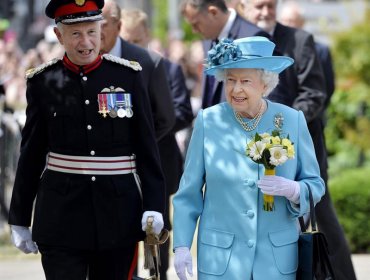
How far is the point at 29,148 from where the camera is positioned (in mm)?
5480

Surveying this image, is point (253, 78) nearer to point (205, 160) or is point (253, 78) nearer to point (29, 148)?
point (205, 160)

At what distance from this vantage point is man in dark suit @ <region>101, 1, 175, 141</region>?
670cm

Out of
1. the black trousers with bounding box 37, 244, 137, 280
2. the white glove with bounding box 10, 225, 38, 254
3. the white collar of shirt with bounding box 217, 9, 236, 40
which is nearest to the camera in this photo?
the black trousers with bounding box 37, 244, 137, 280

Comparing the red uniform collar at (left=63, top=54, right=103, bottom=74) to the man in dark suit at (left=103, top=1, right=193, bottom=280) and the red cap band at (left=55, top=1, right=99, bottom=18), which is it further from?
the man in dark suit at (left=103, top=1, right=193, bottom=280)

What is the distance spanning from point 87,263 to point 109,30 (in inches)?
76.7

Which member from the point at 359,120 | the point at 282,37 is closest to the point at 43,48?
the point at 359,120

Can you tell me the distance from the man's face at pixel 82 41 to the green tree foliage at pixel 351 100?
883 cm

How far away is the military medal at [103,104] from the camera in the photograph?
5.36 m

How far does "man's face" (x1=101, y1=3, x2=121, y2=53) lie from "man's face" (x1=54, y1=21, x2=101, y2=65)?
58.2 inches

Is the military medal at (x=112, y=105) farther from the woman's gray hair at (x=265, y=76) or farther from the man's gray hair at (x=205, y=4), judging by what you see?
the man's gray hair at (x=205, y=4)

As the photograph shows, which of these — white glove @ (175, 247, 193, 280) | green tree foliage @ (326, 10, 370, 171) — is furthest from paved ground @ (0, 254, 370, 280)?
green tree foliage @ (326, 10, 370, 171)

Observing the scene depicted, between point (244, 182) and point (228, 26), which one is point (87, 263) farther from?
point (228, 26)

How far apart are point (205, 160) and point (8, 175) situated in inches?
297

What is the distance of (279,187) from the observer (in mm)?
4965
